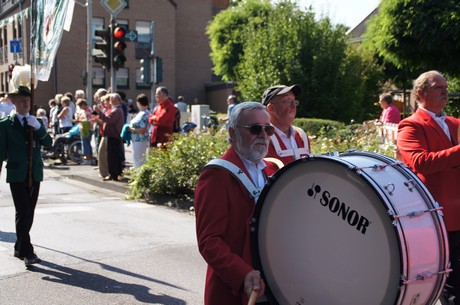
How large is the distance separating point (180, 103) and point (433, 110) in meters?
22.5

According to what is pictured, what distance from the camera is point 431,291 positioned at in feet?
9.89

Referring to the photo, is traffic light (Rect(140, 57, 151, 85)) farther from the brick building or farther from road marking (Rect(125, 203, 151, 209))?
the brick building

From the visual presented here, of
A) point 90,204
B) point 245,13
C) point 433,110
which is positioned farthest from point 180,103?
point 433,110

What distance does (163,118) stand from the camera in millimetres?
11984

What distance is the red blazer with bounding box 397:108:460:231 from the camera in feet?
13.5

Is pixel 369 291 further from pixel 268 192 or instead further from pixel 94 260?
pixel 94 260

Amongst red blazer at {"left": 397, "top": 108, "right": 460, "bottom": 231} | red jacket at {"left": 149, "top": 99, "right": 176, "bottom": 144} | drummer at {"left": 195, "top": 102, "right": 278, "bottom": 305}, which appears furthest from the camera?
red jacket at {"left": 149, "top": 99, "right": 176, "bottom": 144}

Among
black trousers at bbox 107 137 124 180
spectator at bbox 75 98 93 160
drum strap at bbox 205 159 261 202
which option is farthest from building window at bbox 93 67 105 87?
drum strap at bbox 205 159 261 202

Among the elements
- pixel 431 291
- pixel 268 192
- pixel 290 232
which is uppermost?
pixel 268 192

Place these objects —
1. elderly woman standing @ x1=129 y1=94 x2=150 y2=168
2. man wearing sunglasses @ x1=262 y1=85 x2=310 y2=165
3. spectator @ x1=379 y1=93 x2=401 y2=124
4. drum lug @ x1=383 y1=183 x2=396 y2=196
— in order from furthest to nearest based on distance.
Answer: spectator @ x1=379 y1=93 x2=401 y2=124 → elderly woman standing @ x1=129 y1=94 x2=150 y2=168 → man wearing sunglasses @ x1=262 y1=85 x2=310 y2=165 → drum lug @ x1=383 y1=183 x2=396 y2=196

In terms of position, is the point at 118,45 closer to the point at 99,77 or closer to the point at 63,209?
the point at 63,209

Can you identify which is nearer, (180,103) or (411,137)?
(411,137)

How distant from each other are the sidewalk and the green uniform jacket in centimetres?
530

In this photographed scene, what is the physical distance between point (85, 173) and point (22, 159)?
7.97 metres
